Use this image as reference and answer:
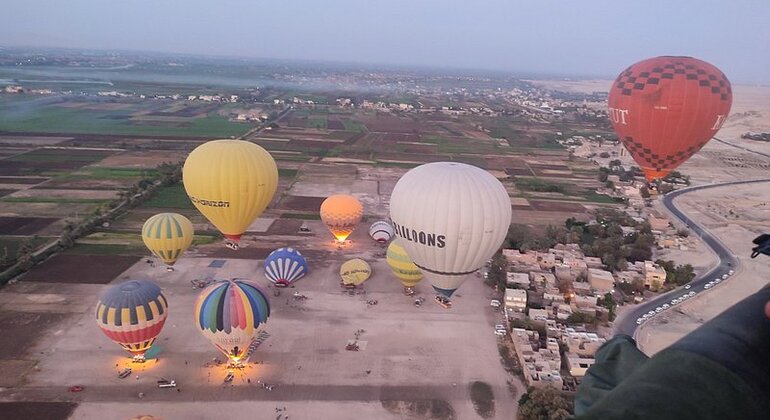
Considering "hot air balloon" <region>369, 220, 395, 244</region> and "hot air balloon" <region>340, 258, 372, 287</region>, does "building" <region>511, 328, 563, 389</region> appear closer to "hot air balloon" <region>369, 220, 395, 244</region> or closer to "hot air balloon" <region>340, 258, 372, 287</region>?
"hot air balloon" <region>340, 258, 372, 287</region>

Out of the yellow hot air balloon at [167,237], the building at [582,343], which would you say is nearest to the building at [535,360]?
the building at [582,343]

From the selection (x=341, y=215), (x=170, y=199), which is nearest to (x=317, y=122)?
(x=170, y=199)

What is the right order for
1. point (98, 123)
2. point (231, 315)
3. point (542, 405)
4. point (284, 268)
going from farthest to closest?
point (98, 123) → point (284, 268) → point (231, 315) → point (542, 405)

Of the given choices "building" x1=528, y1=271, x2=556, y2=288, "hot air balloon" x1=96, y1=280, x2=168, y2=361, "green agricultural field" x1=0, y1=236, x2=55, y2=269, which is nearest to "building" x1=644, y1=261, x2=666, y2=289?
"building" x1=528, y1=271, x2=556, y2=288

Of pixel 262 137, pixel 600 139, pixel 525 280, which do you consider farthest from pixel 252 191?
pixel 600 139

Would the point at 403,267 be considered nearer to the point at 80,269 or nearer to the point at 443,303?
the point at 443,303

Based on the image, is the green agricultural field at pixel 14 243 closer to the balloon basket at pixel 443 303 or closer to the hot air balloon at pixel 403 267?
the hot air balloon at pixel 403 267
